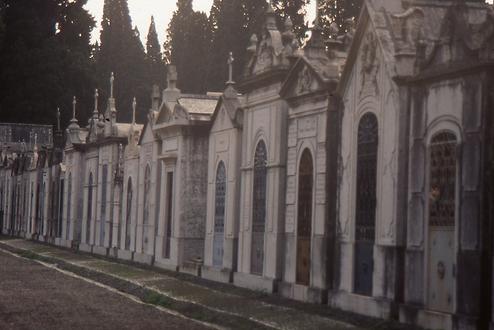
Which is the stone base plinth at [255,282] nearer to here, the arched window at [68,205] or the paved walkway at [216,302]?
the paved walkway at [216,302]

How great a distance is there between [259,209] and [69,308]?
18.1 ft

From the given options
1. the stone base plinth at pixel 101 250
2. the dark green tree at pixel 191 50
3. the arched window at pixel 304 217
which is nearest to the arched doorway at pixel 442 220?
the arched window at pixel 304 217

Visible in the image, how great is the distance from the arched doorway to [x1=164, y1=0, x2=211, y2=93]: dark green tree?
155 ft

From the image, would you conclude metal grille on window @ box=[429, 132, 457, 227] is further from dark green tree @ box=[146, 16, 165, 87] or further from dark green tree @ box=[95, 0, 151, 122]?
dark green tree @ box=[146, 16, 165, 87]

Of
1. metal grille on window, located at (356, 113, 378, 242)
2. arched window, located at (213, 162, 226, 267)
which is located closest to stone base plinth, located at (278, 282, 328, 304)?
metal grille on window, located at (356, 113, 378, 242)

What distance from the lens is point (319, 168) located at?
21000 millimetres

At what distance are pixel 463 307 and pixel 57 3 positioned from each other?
6673 centimetres

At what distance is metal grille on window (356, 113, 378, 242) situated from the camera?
1870 centimetres

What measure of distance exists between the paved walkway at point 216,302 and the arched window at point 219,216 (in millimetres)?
739

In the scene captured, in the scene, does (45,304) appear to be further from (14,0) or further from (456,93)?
(14,0)

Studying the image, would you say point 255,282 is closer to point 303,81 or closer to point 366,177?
point 303,81

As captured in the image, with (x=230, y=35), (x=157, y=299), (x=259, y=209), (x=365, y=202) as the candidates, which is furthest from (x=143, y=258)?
(x=230, y=35)

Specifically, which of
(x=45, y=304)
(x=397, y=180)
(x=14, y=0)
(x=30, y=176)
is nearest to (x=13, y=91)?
(x=14, y=0)

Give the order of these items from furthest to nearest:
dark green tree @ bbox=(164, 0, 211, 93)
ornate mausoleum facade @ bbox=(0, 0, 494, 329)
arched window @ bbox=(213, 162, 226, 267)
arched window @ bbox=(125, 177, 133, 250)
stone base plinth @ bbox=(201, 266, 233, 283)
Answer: dark green tree @ bbox=(164, 0, 211, 93)
arched window @ bbox=(125, 177, 133, 250)
arched window @ bbox=(213, 162, 226, 267)
stone base plinth @ bbox=(201, 266, 233, 283)
ornate mausoleum facade @ bbox=(0, 0, 494, 329)
